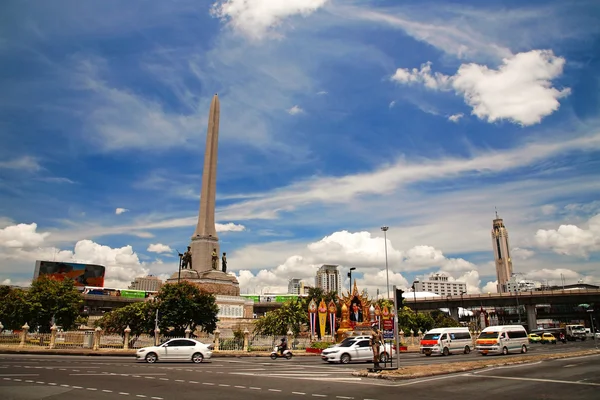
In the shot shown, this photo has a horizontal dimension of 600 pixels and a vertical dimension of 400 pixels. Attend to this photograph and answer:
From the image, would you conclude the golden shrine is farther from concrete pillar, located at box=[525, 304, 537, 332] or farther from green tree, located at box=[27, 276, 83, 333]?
concrete pillar, located at box=[525, 304, 537, 332]

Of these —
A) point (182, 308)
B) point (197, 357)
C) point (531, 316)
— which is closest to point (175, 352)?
point (197, 357)

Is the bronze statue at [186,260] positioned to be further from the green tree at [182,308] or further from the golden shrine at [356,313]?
the golden shrine at [356,313]

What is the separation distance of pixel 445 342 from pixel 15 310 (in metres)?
42.5

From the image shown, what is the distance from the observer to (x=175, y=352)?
24.8 meters

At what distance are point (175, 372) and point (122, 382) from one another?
4.32 m

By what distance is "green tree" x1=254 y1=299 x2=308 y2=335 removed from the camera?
51.1 metres

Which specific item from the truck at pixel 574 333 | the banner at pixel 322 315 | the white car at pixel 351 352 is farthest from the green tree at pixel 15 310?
the truck at pixel 574 333

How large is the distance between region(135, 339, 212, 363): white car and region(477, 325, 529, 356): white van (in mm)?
18497

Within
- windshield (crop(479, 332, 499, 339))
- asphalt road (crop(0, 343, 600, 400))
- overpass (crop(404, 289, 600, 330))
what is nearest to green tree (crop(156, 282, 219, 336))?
asphalt road (crop(0, 343, 600, 400))

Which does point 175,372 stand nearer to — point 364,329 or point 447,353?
point 447,353

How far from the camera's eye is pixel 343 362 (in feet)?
85.6

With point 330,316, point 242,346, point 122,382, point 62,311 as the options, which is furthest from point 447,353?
point 62,311

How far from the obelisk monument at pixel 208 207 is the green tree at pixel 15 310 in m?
20.5

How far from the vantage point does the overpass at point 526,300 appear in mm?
82938
